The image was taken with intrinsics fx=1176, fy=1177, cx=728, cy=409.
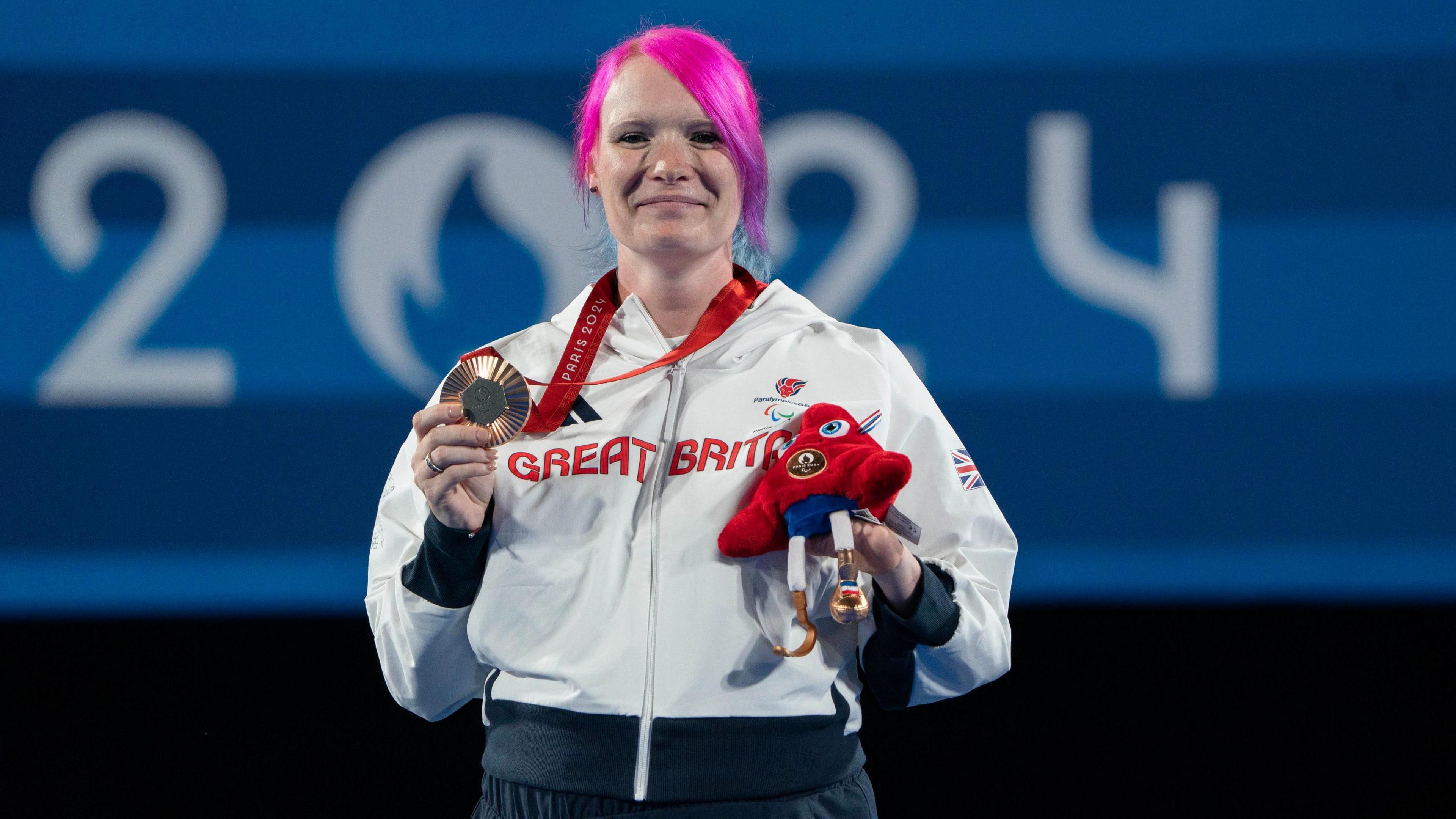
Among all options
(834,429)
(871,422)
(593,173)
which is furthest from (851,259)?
(834,429)

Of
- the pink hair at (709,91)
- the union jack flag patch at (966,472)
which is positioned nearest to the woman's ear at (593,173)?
the pink hair at (709,91)

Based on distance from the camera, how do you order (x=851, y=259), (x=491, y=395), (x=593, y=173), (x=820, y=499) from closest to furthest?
(x=820, y=499) < (x=491, y=395) < (x=593, y=173) < (x=851, y=259)

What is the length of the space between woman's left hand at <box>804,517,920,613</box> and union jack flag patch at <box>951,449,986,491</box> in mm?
180

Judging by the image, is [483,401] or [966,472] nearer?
[483,401]

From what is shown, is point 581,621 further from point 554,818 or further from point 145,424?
point 145,424

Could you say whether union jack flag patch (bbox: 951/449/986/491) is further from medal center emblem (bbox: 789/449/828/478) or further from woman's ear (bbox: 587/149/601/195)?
woman's ear (bbox: 587/149/601/195)

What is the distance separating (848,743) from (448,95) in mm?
1729

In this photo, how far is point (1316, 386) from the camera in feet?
7.89

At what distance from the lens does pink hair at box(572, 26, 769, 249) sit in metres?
1.32

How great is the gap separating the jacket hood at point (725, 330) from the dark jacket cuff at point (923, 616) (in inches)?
12.5

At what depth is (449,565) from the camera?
126 cm

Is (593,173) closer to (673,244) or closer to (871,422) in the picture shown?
(673,244)

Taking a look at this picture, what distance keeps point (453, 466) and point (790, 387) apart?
38 centimetres

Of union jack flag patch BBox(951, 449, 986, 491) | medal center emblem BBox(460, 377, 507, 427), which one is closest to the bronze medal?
medal center emblem BBox(460, 377, 507, 427)
